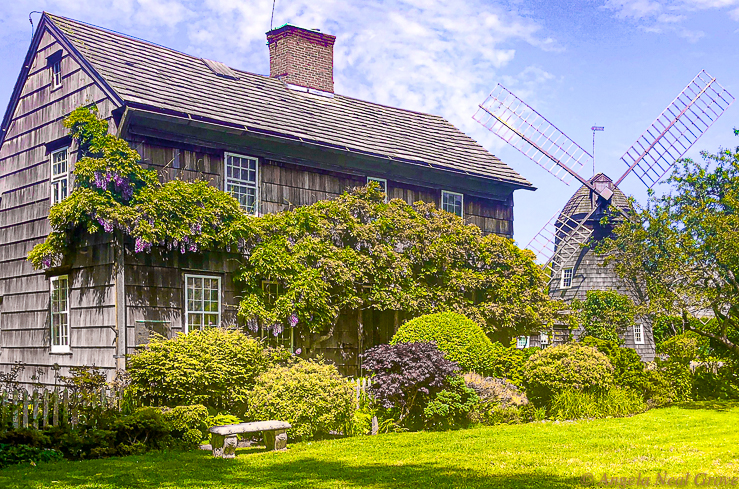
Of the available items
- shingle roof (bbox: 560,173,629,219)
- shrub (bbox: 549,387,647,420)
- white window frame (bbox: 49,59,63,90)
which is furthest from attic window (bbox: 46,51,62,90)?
shingle roof (bbox: 560,173,629,219)

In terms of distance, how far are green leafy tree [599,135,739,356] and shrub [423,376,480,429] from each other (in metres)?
8.22

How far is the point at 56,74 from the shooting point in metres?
21.9

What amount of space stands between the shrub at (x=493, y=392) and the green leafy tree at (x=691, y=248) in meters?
6.37

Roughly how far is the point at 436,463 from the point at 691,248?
13315 millimetres

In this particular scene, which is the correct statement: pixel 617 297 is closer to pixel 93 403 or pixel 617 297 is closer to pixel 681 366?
pixel 681 366

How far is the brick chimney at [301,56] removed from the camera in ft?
89.9

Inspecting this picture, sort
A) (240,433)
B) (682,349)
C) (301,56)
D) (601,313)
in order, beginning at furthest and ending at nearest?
(601,313) → (301,56) → (682,349) → (240,433)

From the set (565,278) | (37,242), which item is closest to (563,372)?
(37,242)

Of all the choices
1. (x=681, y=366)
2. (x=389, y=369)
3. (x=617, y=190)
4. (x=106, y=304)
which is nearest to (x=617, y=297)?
(x=617, y=190)

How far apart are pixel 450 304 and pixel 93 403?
1150 centimetres

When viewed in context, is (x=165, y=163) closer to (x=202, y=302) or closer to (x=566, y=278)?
(x=202, y=302)

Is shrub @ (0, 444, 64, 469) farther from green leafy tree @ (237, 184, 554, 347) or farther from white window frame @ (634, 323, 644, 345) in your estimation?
white window frame @ (634, 323, 644, 345)

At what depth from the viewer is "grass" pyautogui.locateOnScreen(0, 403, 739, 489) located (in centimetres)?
1041

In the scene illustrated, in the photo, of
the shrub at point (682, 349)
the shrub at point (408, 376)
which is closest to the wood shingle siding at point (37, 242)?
the shrub at point (408, 376)
